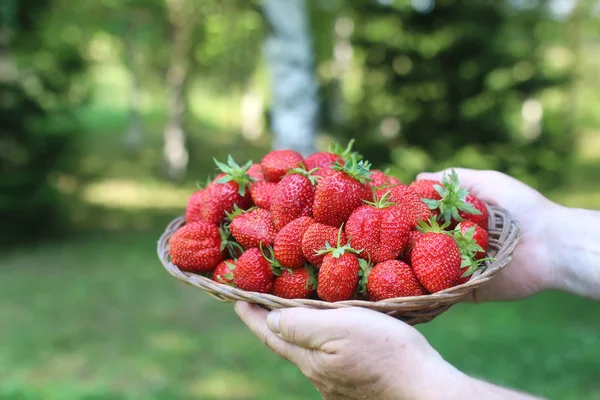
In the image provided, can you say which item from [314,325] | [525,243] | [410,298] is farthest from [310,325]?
[525,243]

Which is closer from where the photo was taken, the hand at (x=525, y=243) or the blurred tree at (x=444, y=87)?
the hand at (x=525, y=243)

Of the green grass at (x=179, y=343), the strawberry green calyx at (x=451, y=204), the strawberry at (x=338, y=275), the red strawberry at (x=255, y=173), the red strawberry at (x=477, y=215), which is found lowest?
the green grass at (x=179, y=343)

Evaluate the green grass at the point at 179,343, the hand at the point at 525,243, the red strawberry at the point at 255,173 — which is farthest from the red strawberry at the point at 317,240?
the green grass at the point at 179,343

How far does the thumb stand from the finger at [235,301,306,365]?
0.14 feet

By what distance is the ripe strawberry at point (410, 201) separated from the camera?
1882mm

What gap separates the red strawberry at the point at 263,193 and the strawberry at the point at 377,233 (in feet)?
1.06

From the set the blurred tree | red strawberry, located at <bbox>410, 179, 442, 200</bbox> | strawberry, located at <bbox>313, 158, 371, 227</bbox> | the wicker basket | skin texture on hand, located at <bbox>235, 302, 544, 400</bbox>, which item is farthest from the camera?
the blurred tree

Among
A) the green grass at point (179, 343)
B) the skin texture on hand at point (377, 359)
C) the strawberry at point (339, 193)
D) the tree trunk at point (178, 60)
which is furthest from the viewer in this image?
the tree trunk at point (178, 60)

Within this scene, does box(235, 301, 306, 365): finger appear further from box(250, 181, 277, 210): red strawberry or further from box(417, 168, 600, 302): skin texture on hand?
box(417, 168, 600, 302): skin texture on hand

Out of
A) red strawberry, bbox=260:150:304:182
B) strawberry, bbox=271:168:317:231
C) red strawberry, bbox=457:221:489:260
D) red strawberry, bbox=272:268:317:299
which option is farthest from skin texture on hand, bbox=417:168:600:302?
red strawberry, bbox=272:268:317:299

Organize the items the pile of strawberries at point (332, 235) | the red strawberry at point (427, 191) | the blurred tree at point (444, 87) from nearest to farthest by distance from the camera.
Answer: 1. the pile of strawberries at point (332, 235)
2. the red strawberry at point (427, 191)
3. the blurred tree at point (444, 87)

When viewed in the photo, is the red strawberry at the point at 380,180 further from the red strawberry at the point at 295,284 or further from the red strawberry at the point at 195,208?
the red strawberry at the point at 195,208

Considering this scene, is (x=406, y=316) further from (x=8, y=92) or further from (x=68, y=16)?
(x=68, y=16)

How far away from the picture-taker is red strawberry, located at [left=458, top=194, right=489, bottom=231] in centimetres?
198
